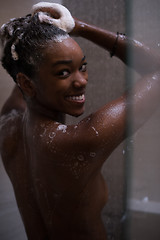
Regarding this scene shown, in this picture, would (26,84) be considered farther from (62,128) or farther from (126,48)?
(126,48)

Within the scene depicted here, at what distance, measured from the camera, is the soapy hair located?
847 mm

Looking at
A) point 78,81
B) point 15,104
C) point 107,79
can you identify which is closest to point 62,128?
point 78,81

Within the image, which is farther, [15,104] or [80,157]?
[15,104]

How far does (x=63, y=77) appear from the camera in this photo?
839 millimetres

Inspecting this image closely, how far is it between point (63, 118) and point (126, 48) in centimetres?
30

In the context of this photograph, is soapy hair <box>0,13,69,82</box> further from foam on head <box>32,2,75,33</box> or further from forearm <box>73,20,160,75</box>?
forearm <box>73,20,160,75</box>

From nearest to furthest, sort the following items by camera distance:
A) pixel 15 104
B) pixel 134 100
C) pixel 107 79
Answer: pixel 134 100 < pixel 15 104 < pixel 107 79

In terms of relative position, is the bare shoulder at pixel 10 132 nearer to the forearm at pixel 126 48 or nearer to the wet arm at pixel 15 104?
the wet arm at pixel 15 104

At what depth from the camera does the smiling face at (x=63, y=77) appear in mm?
832

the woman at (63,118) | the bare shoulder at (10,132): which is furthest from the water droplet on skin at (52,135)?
the bare shoulder at (10,132)

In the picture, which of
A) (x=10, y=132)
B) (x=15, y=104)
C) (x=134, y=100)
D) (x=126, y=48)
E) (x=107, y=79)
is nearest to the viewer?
(x=134, y=100)

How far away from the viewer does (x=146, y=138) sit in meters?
1.15

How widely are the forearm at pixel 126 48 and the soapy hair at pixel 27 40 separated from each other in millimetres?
131

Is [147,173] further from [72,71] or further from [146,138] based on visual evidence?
[72,71]
